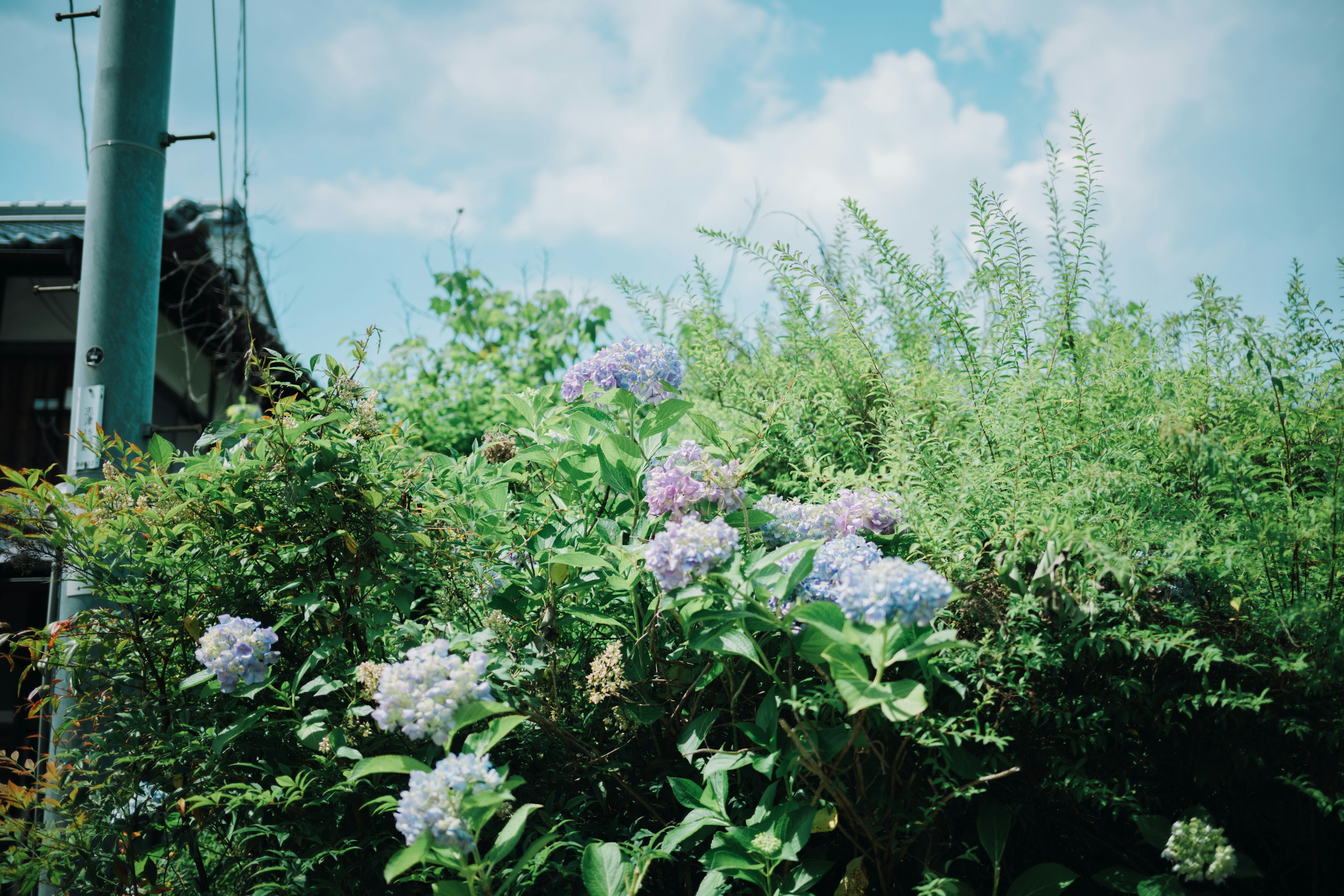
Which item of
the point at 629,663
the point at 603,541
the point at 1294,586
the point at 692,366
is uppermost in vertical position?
the point at 692,366

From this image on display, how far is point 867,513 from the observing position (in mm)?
1676

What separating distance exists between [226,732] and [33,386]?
7.33 metres

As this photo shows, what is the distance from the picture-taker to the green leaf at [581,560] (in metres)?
1.52

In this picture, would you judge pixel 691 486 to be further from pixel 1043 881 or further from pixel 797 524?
pixel 1043 881

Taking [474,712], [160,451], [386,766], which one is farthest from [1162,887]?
[160,451]

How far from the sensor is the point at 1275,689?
4.35 ft

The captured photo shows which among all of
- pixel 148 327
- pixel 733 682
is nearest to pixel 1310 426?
pixel 733 682

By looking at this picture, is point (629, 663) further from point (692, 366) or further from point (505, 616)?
point (692, 366)

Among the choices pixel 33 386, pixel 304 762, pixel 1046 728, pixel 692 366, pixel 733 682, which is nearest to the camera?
pixel 1046 728

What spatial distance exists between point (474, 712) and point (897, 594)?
2.23 ft

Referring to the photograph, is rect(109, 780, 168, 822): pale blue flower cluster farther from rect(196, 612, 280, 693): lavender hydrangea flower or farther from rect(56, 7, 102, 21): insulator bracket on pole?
rect(56, 7, 102, 21): insulator bracket on pole

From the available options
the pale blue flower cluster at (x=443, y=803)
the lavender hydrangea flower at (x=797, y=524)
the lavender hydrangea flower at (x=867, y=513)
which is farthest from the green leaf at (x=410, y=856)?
the lavender hydrangea flower at (x=867, y=513)

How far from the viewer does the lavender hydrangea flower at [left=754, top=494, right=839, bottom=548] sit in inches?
66.4

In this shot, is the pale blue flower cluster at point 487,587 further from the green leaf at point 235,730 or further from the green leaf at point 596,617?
the green leaf at point 235,730
